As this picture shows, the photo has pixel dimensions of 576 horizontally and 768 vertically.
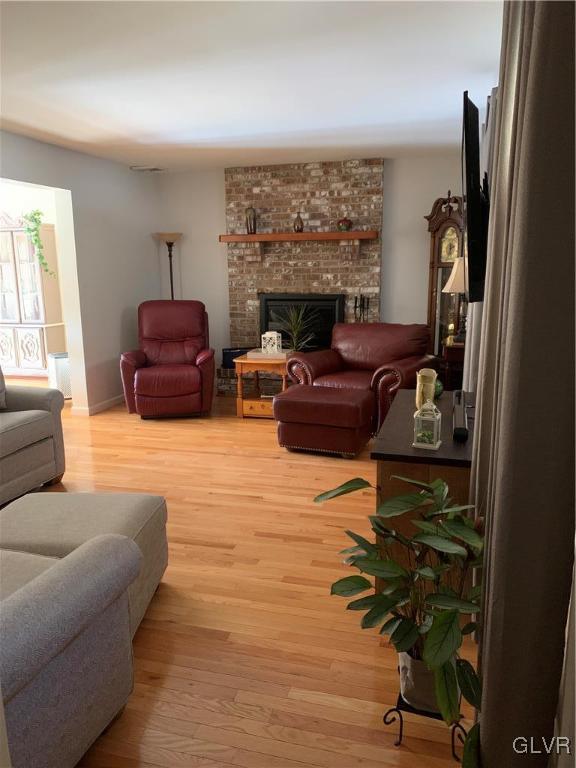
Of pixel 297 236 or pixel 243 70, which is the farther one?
pixel 297 236

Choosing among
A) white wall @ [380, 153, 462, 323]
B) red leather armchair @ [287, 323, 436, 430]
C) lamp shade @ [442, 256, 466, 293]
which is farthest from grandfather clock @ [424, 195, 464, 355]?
lamp shade @ [442, 256, 466, 293]

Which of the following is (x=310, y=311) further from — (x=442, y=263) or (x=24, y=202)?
(x=24, y=202)

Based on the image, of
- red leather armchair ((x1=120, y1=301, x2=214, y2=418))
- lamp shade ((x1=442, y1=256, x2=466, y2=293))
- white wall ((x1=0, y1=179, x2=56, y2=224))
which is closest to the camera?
lamp shade ((x1=442, y1=256, x2=466, y2=293))

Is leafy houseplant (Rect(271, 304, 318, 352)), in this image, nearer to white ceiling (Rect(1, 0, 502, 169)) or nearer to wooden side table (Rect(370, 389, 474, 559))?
white ceiling (Rect(1, 0, 502, 169))

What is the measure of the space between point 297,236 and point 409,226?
1162mm

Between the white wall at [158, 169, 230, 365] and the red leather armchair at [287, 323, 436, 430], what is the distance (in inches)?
69.9

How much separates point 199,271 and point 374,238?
6.79ft

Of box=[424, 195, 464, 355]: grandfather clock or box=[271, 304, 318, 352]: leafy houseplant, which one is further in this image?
box=[271, 304, 318, 352]: leafy houseplant

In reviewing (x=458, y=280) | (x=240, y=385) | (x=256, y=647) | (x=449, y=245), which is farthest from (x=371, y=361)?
(x=256, y=647)

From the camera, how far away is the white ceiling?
2.27 meters

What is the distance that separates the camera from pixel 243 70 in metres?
2.89

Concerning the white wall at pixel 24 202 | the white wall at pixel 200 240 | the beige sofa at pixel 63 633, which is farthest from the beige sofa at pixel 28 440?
the white wall at pixel 24 202

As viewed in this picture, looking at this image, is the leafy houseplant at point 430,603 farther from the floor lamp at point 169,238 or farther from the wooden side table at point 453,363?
the floor lamp at point 169,238

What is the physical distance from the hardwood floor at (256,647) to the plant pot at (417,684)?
0.11 m
